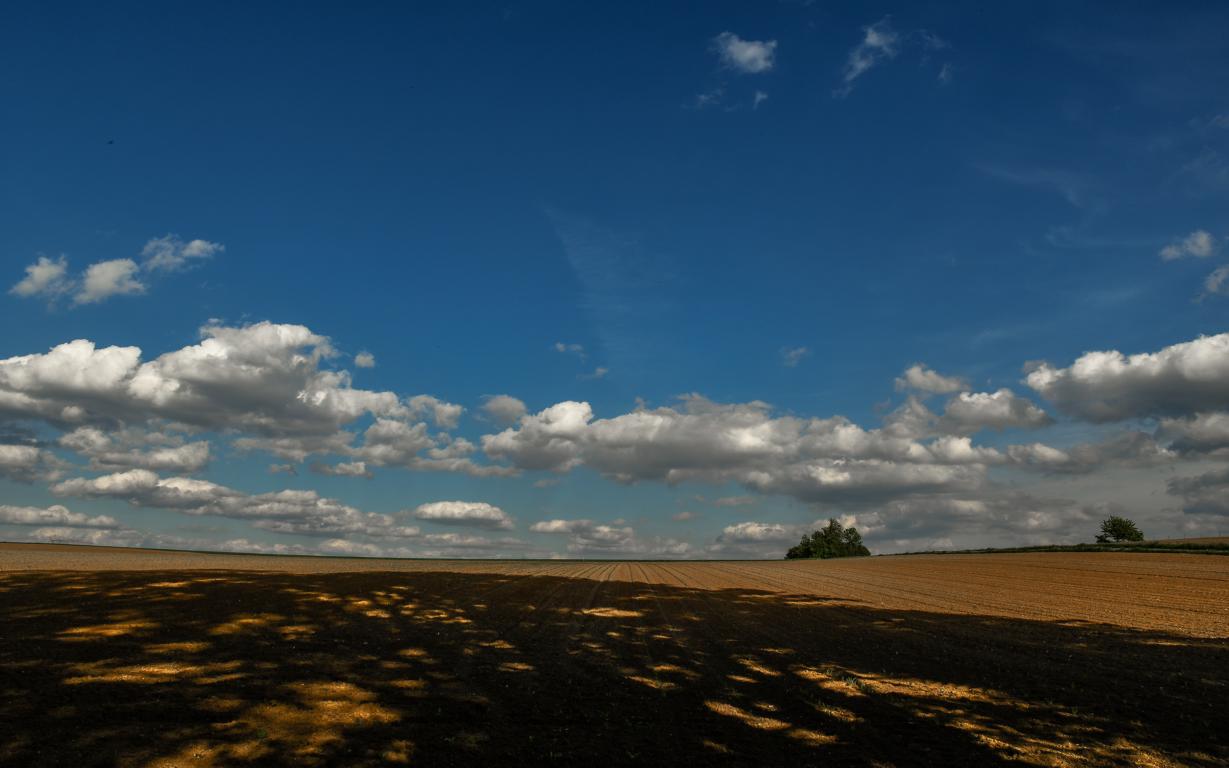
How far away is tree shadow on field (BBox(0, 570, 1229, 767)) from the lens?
474 inches

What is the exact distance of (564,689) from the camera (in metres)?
16.7

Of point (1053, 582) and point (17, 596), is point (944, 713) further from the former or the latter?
point (1053, 582)

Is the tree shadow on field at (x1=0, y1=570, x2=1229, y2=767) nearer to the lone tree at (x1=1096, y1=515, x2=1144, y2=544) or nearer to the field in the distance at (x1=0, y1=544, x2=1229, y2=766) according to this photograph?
the field in the distance at (x1=0, y1=544, x2=1229, y2=766)

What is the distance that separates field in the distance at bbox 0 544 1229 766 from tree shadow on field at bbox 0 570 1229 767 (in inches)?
3.2

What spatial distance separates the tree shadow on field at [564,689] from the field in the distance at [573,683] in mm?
82

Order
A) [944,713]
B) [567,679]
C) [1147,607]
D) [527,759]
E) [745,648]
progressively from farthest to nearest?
[1147,607], [745,648], [567,679], [944,713], [527,759]

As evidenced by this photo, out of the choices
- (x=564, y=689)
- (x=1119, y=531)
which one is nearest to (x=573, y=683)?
(x=564, y=689)

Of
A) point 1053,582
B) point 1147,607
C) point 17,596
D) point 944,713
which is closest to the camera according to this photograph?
point 944,713

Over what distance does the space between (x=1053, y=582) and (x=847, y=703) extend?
52.8 m

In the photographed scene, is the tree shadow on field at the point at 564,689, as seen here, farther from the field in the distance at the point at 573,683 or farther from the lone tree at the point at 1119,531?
the lone tree at the point at 1119,531

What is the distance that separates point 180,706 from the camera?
13.5 meters

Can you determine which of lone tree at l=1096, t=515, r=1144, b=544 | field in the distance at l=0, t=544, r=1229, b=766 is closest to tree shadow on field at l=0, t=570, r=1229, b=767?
field in the distance at l=0, t=544, r=1229, b=766

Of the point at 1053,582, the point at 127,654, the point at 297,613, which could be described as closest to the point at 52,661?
the point at 127,654

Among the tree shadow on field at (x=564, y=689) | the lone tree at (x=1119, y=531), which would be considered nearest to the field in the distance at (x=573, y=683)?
the tree shadow on field at (x=564, y=689)
